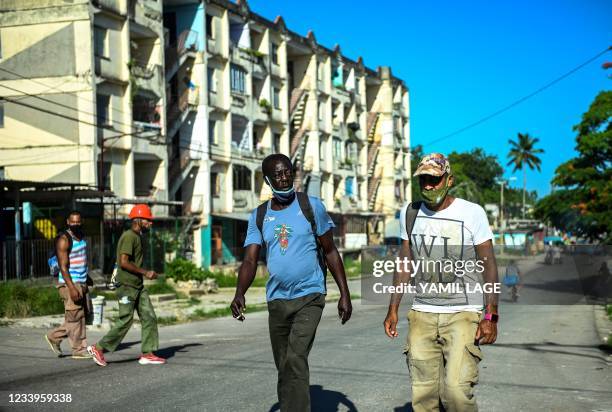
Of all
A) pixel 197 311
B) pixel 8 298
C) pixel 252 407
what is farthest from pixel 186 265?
pixel 252 407

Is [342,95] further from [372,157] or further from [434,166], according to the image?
[434,166]

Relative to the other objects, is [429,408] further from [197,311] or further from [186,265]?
[186,265]

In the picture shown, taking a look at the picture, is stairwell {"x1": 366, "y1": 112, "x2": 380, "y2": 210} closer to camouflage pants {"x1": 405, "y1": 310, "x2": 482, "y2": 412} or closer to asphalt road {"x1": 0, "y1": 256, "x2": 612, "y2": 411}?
asphalt road {"x1": 0, "y1": 256, "x2": 612, "y2": 411}

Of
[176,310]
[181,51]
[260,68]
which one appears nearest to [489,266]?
[176,310]

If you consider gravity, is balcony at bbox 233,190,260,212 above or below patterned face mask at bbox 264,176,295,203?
above

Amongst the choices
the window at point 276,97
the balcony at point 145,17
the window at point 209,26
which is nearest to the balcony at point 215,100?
the window at point 209,26

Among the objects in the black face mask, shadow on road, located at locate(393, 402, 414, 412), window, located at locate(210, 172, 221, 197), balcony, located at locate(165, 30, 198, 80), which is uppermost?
balcony, located at locate(165, 30, 198, 80)

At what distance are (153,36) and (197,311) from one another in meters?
22.8

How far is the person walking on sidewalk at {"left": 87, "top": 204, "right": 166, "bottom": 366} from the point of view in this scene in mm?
9367

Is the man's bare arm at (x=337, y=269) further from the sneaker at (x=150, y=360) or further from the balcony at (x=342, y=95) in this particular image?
the balcony at (x=342, y=95)

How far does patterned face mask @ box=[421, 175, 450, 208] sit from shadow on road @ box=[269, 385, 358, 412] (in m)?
2.53

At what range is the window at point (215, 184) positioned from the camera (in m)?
46.1

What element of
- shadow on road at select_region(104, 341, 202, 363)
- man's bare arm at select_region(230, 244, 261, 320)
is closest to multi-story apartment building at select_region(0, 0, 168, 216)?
shadow on road at select_region(104, 341, 202, 363)

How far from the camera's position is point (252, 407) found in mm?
7000
